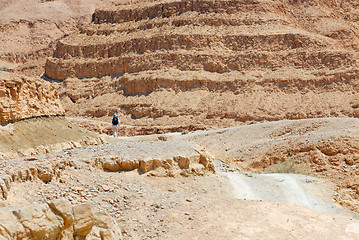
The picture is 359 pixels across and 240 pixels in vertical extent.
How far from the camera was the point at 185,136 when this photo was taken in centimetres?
3120

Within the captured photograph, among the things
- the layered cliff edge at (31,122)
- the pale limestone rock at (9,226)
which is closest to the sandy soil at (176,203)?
the pale limestone rock at (9,226)

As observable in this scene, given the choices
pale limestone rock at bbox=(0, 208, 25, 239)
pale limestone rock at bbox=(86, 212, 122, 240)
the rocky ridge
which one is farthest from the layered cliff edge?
the rocky ridge

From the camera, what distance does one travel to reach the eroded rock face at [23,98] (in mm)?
15742

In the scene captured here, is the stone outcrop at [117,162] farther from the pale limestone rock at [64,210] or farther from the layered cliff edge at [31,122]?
the layered cliff edge at [31,122]

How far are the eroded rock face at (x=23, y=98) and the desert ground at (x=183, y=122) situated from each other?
2.5 inches

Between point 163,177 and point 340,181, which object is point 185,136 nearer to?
point 340,181

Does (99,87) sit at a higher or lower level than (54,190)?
lower

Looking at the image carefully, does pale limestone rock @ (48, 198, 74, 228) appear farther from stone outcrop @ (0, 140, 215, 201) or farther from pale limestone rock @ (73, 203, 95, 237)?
stone outcrop @ (0, 140, 215, 201)

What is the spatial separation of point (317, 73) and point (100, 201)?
36.3 metres

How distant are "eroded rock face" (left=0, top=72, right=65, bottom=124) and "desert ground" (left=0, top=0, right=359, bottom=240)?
0.06 metres

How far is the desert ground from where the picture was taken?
945cm

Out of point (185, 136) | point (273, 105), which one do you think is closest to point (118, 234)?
point (185, 136)

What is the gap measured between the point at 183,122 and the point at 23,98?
22268mm

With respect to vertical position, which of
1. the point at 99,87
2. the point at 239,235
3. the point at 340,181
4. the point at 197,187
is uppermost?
the point at 239,235
